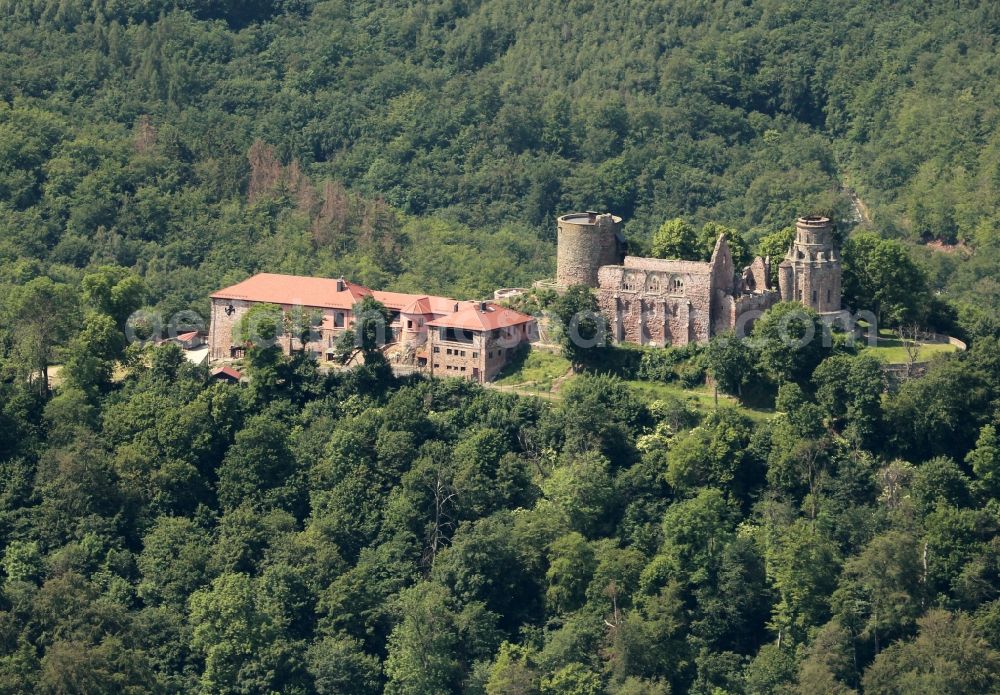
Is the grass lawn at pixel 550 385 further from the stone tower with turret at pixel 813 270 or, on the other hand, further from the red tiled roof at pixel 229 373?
the red tiled roof at pixel 229 373

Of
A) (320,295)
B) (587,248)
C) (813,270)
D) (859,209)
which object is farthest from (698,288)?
(859,209)

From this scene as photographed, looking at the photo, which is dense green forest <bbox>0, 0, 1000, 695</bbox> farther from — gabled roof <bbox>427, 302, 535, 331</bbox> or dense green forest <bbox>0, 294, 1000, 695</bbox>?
gabled roof <bbox>427, 302, 535, 331</bbox>

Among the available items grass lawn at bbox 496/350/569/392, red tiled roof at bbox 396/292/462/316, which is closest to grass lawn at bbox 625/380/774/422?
grass lawn at bbox 496/350/569/392

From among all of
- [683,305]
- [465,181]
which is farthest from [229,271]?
[683,305]

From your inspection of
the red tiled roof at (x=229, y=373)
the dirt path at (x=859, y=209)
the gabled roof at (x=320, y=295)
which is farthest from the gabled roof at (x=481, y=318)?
the dirt path at (x=859, y=209)

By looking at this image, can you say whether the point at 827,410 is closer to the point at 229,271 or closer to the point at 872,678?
the point at 872,678

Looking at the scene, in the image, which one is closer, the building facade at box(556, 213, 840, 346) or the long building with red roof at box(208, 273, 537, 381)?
the building facade at box(556, 213, 840, 346)
